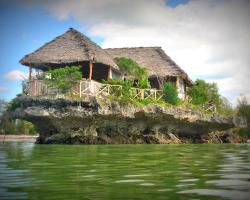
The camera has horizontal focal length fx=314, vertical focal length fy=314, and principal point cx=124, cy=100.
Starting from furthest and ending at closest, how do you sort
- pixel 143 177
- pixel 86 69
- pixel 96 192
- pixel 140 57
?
pixel 140 57 → pixel 86 69 → pixel 143 177 → pixel 96 192

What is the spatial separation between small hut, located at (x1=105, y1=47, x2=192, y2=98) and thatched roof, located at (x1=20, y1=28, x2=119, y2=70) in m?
4.36

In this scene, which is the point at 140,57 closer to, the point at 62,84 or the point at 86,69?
the point at 86,69

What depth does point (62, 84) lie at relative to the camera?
55.6 feet

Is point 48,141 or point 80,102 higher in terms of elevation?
point 80,102

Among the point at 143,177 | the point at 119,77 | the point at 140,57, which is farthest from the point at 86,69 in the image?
the point at 143,177

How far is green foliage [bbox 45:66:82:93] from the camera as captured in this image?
55.9 feet

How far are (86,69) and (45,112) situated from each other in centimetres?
540

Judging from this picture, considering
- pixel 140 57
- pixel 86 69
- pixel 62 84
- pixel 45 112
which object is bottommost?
pixel 45 112

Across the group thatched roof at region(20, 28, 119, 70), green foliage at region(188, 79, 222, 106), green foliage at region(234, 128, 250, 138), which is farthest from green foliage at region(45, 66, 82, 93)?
green foliage at region(234, 128, 250, 138)

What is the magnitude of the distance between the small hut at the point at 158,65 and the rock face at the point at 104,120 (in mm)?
4114

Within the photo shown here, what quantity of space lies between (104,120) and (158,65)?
8.49 m

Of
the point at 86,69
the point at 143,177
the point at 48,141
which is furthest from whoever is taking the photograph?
the point at 86,69

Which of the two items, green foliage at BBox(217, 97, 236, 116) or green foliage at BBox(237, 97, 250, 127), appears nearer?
green foliage at BBox(217, 97, 236, 116)

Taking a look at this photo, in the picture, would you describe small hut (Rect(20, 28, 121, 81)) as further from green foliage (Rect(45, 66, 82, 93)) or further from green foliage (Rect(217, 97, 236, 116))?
green foliage (Rect(217, 97, 236, 116))
